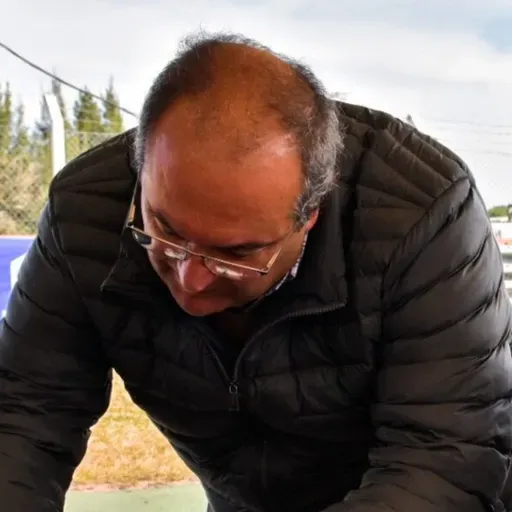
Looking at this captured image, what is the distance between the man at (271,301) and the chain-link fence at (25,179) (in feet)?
3.64

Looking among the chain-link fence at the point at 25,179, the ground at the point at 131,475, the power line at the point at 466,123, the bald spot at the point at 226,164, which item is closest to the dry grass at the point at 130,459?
the ground at the point at 131,475

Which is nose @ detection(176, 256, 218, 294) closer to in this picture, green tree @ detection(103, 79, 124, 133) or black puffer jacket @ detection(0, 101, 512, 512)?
black puffer jacket @ detection(0, 101, 512, 512)

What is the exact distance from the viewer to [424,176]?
981 mm

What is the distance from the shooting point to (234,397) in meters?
1.07

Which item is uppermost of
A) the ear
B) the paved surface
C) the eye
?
the ear

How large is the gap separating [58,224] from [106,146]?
0.13 m

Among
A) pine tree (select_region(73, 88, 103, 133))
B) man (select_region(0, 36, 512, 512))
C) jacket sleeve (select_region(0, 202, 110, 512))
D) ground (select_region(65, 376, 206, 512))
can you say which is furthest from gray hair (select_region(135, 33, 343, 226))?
pine tree (select_region(73, 88, 103, 133))

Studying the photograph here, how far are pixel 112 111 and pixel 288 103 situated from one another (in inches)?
55.6

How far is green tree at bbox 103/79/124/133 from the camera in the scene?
7.12 ft

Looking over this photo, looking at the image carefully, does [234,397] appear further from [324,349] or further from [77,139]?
[77,139]

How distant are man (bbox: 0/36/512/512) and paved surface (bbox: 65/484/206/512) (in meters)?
0.93

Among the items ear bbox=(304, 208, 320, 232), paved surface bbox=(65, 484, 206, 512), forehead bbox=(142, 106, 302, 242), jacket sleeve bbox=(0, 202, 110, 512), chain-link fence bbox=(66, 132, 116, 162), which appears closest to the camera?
forehead bbox=(142, 106, 302, 242)

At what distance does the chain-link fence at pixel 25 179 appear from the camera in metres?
2.20

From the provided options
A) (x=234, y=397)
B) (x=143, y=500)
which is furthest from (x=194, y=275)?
(x=143, y=500)
